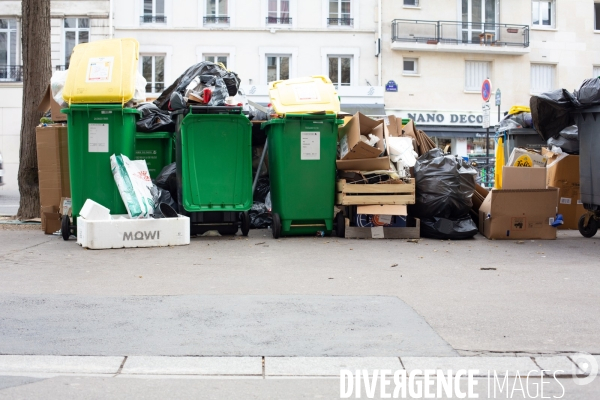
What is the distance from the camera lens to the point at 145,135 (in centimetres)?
1014

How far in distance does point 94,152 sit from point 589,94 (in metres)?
6.02

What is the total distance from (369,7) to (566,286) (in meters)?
23.9

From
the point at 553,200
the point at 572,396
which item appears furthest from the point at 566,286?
the point at 553,200

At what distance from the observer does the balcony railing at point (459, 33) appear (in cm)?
2901

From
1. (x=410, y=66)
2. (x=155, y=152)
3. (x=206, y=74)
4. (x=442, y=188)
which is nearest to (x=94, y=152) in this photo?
(x=155, y=152)

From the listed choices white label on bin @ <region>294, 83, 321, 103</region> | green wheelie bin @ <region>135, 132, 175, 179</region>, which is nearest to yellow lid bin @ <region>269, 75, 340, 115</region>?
white label on bin @ <region>294, 83, 321, 103</region>

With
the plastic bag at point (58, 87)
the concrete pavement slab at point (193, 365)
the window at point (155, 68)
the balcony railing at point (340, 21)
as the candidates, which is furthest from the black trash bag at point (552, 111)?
the window at point (155, 68)

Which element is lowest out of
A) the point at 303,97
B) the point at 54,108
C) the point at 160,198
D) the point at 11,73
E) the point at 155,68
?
the point at 160,198

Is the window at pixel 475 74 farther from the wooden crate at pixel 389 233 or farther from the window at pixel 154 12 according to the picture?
the wooden crate at pixel 389 233

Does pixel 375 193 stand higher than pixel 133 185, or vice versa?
pixel 133 185

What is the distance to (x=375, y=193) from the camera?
934 centimetres

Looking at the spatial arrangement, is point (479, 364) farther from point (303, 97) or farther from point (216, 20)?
point (216, 20)

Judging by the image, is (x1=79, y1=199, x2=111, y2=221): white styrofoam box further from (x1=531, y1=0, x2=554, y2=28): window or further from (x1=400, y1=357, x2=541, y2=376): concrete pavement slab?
(x1=531, y1=0, x2=554, y2=28): window

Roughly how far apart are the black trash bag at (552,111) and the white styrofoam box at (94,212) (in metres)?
5.52
